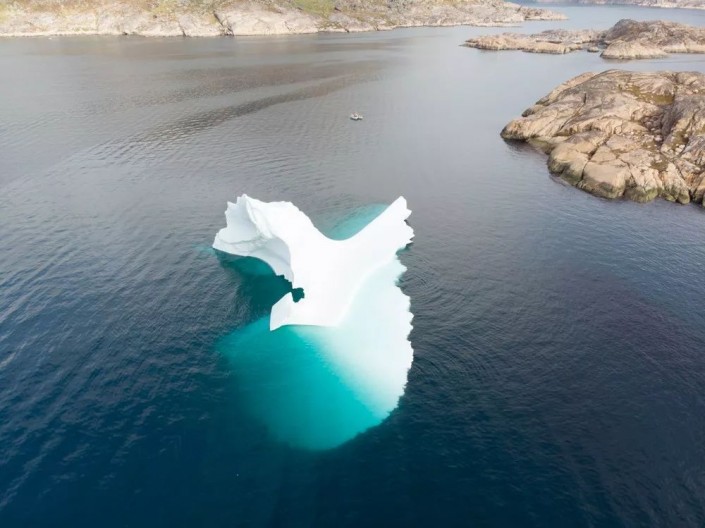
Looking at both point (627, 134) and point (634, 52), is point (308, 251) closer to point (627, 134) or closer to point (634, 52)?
point (627, 134)

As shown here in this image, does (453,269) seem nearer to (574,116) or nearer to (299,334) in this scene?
(299,334)

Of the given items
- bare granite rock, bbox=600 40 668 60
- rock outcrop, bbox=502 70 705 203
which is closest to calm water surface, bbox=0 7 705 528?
rock outcrop, bbox=502 70 705 203

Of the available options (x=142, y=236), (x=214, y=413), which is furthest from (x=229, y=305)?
(x=142, y=236)

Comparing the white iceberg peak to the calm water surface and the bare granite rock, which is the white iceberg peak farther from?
the bare granite rock

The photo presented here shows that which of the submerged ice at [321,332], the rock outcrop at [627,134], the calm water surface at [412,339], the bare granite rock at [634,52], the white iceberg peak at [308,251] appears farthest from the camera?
the bare granite rock at [634,52]

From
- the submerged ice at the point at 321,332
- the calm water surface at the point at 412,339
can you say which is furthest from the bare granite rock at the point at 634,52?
the submerged ice at the point at 321,332

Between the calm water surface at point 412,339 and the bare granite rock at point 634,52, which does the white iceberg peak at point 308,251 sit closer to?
the calm water surface at point 412,339
